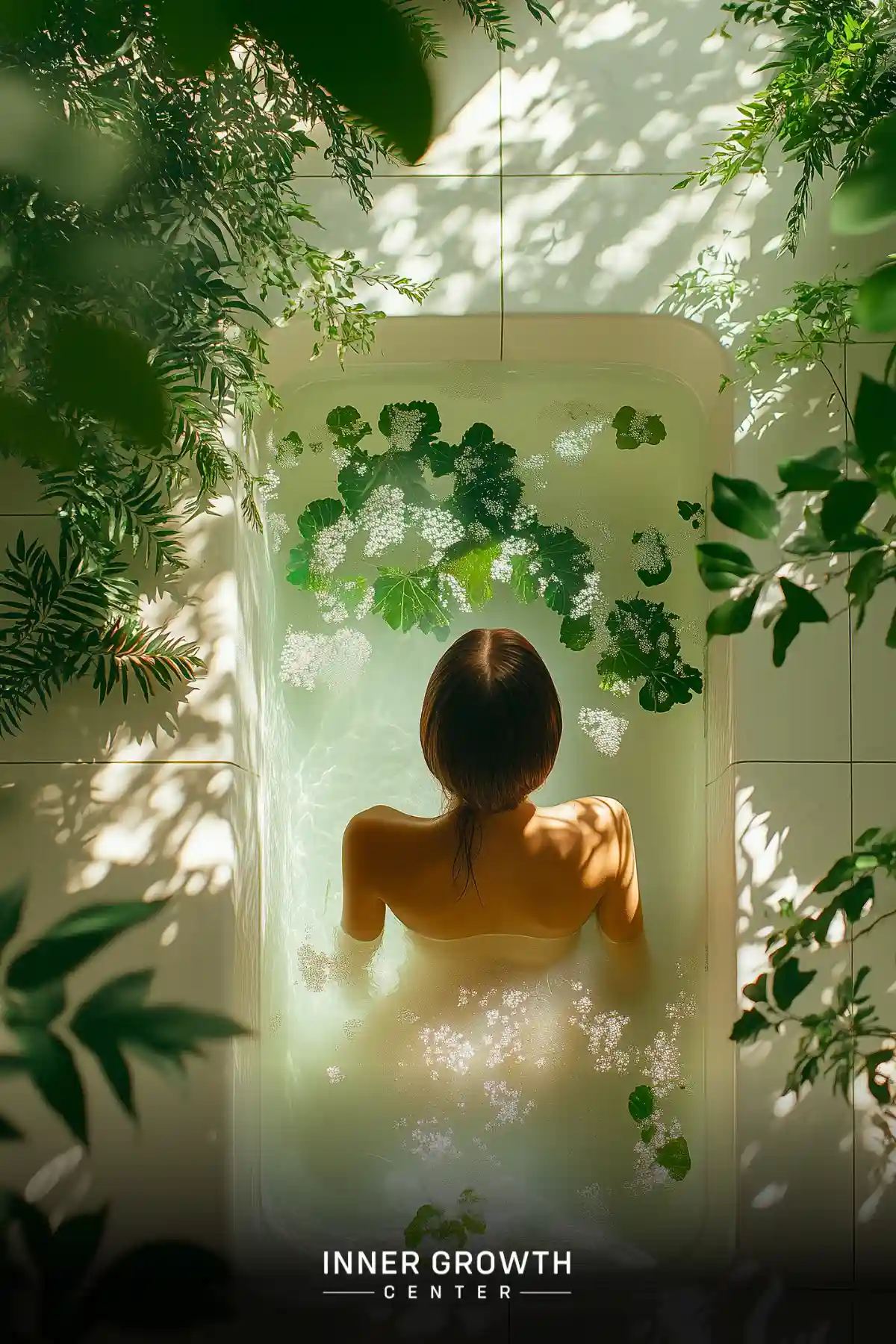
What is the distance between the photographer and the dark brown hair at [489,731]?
2.10 metres

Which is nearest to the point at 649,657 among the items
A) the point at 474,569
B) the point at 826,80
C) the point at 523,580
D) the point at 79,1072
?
the point at 523,580

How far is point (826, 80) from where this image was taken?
1.53 metres

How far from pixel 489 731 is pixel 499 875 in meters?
0.30

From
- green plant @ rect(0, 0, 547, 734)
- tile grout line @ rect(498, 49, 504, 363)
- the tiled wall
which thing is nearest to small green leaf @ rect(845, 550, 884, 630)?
green plant @ rect(0, 0, 547, 734)

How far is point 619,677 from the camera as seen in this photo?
2.26 metres

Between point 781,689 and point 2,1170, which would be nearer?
point 2,1170

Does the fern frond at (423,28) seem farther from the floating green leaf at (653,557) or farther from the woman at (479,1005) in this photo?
the floating green leaf at (653,557)

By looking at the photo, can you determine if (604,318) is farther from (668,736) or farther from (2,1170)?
(2,1170)

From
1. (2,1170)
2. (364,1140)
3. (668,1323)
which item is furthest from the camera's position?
(364,1140)

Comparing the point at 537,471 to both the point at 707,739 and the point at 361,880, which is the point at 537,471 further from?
the point at 361,880

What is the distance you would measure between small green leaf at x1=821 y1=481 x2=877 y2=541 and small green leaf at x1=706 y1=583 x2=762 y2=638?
10cm

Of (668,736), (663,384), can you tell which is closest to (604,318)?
(663,384)

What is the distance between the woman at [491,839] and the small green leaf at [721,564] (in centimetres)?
150

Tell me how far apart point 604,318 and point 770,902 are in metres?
1.15
